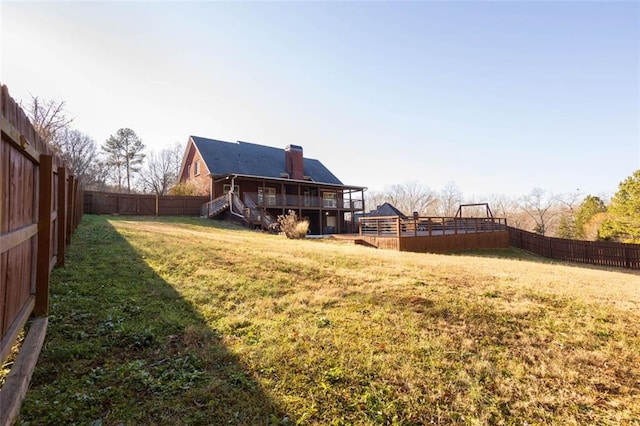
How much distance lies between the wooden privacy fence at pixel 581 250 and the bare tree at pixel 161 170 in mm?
40728

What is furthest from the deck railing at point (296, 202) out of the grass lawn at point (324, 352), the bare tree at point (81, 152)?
the bare tree at point (81, 152)

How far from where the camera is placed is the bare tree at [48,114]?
23922mm

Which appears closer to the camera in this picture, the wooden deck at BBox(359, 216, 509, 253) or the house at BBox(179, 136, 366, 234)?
the wooden deck at BBox(359, 216, 509, 253)

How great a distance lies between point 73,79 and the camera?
10883 millimetres

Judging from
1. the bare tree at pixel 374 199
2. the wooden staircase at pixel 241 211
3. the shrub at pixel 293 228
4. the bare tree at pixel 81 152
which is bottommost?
the shrub at pixel 293 228

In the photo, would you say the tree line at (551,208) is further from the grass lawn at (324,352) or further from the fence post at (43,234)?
the fence post at (43,234)

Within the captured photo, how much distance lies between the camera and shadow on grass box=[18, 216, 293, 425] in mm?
2172

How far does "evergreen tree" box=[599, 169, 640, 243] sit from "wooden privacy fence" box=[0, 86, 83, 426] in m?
29.0

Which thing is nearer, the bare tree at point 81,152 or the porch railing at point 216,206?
the porch railing at point 216,206

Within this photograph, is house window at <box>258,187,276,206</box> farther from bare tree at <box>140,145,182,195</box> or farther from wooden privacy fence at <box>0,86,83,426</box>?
bare tree at <box>140,145,182,195</box>

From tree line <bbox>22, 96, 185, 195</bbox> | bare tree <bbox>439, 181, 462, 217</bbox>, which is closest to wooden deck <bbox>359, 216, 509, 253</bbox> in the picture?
tree line <bbox>22, 96, 185, 195</bbox>

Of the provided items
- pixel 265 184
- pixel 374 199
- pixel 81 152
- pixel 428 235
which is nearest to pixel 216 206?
pixel 265 184

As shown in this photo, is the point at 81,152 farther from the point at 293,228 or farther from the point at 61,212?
the point at 61,212

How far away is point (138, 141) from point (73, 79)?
104 feet
